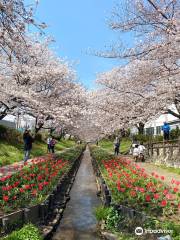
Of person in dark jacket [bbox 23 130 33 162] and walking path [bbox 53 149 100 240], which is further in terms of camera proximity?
person in dark jacket [bbox 23 130 33 162]

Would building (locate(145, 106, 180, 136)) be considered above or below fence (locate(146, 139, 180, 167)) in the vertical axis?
above

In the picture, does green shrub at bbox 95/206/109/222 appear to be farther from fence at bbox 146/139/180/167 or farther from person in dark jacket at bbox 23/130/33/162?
fence at bbox 146/139/180/167

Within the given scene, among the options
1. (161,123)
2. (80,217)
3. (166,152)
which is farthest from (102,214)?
(161,123)

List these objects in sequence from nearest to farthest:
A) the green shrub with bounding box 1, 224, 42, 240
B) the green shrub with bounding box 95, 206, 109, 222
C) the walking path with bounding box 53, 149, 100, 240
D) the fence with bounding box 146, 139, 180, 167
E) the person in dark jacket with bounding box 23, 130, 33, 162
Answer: the green shrub with bounding box 1, 224, 42, 240, the walking path with bounding box 53, 149, 100, 240, the green shrub with bounding box 95, 206, 109, 222, the person in dark jacket with bounding box 23, 130, 33, 162, the fence with bounding box 146, 139, 180, 167

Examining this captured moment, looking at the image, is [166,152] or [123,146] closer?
[166,152]

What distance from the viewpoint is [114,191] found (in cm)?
1038

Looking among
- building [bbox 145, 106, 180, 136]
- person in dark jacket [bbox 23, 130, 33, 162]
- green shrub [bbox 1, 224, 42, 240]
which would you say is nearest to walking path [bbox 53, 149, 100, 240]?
green shrub [bbox 1, 224, 42, 240]

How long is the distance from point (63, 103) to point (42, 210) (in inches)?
798

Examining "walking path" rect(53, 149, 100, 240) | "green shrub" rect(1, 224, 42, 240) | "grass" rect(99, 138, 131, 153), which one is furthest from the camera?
"grass" rect(99, 138, 131, 153)

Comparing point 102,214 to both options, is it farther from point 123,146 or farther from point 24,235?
point 123,146

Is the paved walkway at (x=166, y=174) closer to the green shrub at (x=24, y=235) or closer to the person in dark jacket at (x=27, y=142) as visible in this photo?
the person in dark jacket at (x=27, y=142)

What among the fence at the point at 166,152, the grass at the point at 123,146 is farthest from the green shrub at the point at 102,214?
the grass at the point at 123,146

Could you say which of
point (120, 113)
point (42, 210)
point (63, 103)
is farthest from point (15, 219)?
point (63, 103)

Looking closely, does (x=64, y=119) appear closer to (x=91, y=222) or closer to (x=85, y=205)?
(x=85, y=205)
